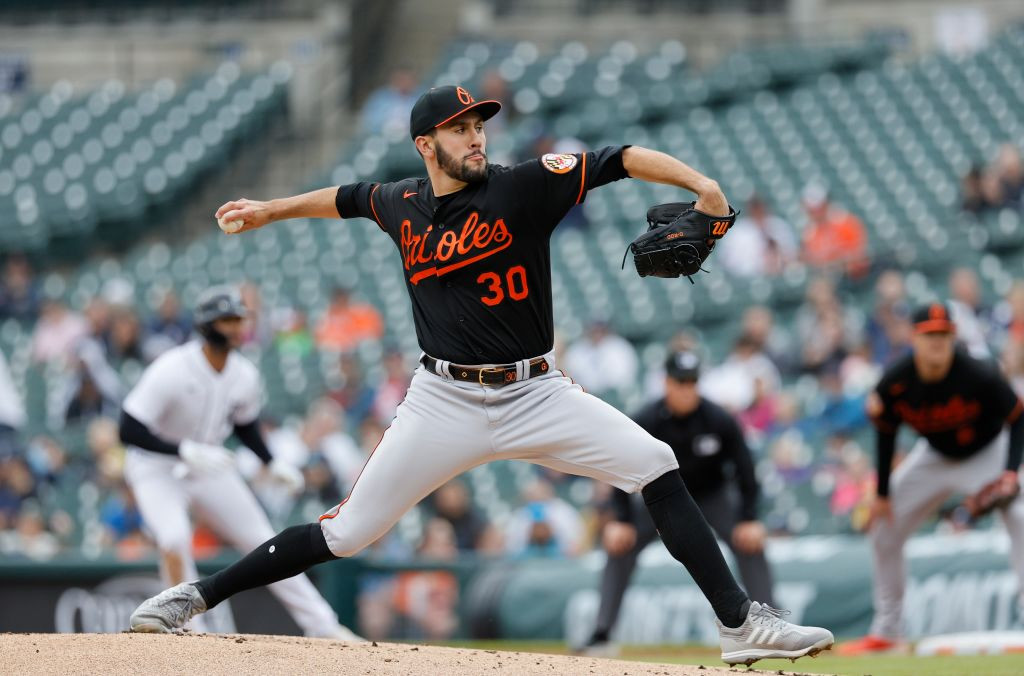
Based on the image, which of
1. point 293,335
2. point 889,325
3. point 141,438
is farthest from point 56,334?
point 141,438

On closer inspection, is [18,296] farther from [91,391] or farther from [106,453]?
[106,453]

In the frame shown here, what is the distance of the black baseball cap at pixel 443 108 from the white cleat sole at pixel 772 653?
1968 mm

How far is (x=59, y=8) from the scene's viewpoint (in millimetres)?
21906

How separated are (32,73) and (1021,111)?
1307 cm

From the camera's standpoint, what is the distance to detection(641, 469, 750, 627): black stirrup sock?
513 centimetres

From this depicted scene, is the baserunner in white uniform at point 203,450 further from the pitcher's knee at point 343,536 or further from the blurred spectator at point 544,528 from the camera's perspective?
the blurred spectator at point 544,528

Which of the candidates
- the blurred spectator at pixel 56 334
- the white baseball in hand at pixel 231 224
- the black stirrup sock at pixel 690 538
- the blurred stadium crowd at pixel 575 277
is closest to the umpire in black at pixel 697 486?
the black stirrup sock at pixel 690 538

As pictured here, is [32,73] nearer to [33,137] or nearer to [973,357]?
[33,137]

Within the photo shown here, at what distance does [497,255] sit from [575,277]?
31.3 ft

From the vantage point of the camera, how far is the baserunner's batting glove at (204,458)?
7.18 meters

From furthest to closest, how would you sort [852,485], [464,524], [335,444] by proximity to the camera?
1. [335,444]
2. [464,524]
3. [852,485]

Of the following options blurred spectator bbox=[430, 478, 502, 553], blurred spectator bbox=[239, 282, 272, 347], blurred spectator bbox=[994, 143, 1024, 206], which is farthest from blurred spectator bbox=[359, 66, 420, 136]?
blurred spectator bbox=[430, 478, 502, 553]

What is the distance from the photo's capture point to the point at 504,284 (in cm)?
515

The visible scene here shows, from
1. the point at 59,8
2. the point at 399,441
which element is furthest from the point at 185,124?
the point at 399,441
